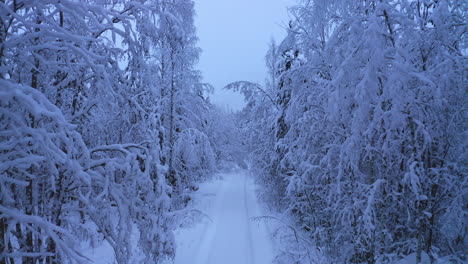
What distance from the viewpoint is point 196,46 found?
15625mm

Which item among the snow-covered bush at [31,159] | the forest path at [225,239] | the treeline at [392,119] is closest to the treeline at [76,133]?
the snow-covered bush at [31,159]

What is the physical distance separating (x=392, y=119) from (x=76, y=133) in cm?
437

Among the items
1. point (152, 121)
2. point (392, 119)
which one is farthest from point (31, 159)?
point (392, 119)

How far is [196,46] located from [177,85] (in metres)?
3.14

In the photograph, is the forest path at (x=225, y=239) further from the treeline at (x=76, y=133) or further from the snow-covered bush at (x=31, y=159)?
the snow-covered bush at (x=31, y=159)

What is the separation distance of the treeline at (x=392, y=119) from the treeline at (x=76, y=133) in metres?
2.95

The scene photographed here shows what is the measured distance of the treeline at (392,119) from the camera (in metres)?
4.07

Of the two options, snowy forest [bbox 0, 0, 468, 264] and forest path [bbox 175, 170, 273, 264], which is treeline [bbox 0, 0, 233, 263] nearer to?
snowy forest [bbox 0, 0, 468, 264]

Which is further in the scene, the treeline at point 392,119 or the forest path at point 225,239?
the forest path at point 225,239

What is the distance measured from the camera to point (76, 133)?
9.39ft

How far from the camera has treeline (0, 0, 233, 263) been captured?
2.61 m

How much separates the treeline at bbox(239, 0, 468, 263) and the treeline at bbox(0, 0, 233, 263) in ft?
9.67

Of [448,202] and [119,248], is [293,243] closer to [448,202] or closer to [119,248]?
[448,202]

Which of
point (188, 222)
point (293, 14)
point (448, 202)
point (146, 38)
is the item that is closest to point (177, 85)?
point (188, 222)
